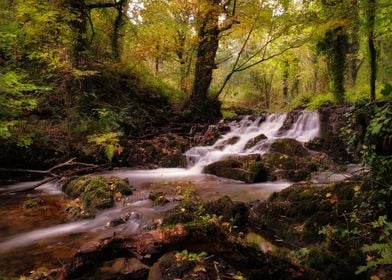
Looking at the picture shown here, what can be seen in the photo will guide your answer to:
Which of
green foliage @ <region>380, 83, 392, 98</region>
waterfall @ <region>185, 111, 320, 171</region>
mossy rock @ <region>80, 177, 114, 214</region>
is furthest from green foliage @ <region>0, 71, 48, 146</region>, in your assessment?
green foliage @ <region>380, 83, 392, 98</region>

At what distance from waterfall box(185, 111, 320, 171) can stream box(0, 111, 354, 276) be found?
37 millimetres

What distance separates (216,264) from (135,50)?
12.5 metres

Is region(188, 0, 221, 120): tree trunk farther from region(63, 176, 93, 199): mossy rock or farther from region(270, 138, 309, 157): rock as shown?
region(63, 176, 93, 199): mossy rock

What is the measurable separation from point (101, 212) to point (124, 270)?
3.41m

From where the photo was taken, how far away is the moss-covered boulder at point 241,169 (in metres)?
8.92

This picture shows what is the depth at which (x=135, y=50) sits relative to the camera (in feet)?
48.1

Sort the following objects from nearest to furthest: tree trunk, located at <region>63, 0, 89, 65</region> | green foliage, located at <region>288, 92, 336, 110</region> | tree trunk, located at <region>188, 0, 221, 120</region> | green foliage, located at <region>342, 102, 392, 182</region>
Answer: green foliage, located at <region>342, 102, 392, 182</region>
tree trunk, located at <region>63, 0, 89, 65</region>
tree trunk, located at <region>188, 0, 221, 120</region>
green foliage, located at <region>288, 92, 336, 110</region>

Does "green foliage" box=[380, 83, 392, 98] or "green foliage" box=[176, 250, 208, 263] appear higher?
"green foliage" box=[380, 83, 392, 98]

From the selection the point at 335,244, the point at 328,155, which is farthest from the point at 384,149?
the point at 328,155

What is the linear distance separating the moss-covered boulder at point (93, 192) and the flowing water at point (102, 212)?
204 millimetres

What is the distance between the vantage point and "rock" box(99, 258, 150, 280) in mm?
3504

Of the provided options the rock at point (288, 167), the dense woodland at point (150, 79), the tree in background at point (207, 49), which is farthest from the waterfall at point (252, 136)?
the rock at point (288, 167)

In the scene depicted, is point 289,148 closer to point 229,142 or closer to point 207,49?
point 229,142

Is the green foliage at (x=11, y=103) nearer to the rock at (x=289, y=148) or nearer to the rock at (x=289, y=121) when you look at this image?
the rock at (x=289, y=148)
